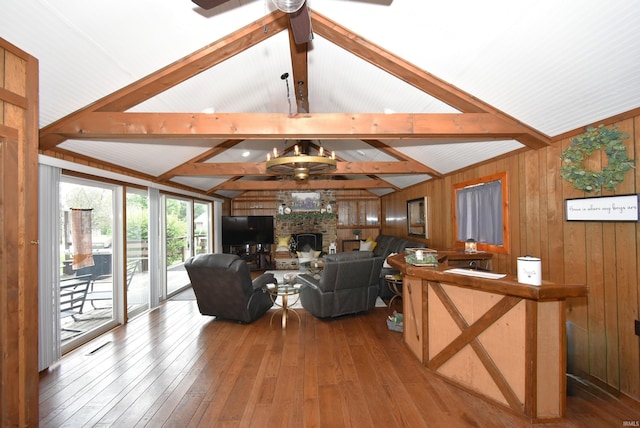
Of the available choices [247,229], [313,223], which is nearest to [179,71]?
[247,229]

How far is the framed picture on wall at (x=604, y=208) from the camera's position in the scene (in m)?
2.22

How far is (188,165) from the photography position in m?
5.02

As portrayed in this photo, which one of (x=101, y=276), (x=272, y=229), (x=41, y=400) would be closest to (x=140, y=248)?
(x=101, y=276)

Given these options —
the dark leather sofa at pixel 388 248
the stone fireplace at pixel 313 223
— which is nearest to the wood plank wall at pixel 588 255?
the dark leather sofa at pixel 388 248

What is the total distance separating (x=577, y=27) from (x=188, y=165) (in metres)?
5.29

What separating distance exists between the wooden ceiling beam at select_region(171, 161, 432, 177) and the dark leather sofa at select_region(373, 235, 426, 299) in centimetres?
165

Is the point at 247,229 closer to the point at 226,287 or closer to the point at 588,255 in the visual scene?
the point at 226,287

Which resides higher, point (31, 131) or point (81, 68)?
point (81, 68)

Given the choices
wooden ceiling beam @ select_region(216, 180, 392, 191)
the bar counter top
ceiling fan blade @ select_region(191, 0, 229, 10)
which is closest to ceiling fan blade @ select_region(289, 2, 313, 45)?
ceiling fan blade @ select_region(191, 0, 229, 10)

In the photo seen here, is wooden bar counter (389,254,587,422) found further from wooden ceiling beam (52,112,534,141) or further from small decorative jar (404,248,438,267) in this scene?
wooden ceiling beam (52,112,534,141)

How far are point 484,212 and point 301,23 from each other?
12.8ft

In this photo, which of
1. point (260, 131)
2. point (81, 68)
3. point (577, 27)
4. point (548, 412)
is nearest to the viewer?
point (577, 27)

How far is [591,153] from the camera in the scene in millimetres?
2488

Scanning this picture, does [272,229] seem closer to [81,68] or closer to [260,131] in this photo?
[260,131]
